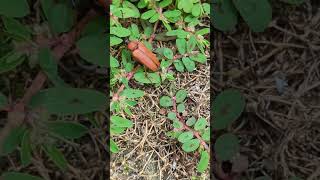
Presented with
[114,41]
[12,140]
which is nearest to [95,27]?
[114,41]

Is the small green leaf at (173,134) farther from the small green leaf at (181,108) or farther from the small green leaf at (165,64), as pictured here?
the small green leaf at (165,64)

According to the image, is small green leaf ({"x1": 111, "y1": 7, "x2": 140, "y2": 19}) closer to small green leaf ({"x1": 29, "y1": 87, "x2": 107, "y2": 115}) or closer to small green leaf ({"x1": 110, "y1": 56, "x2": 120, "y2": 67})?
small green leaf ({"x1": 110, "y1": 56, "x2": 120, "y2": 67})

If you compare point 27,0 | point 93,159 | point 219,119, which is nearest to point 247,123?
point 219,119

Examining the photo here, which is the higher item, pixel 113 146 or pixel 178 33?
pixel 178 33

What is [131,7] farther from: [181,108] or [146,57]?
[181,108]

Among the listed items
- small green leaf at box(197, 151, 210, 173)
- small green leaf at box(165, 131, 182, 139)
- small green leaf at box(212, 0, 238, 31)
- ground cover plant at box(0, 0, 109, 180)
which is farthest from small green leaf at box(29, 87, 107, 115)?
small green leaf at box(212, 0, 238, 31)

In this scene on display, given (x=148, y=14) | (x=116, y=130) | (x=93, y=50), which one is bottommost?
(x=116, y=130)
